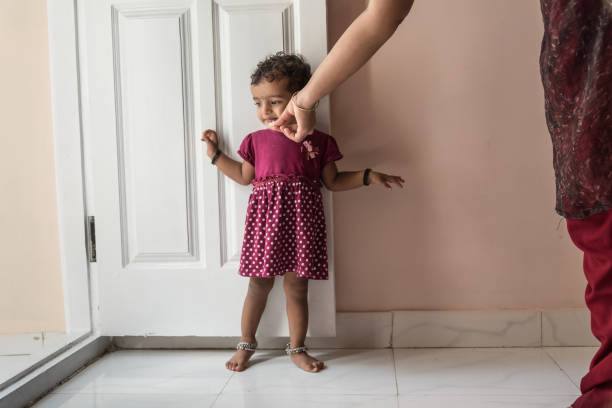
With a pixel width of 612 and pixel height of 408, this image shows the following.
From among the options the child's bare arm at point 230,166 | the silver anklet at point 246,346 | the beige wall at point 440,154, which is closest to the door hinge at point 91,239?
the beige wall at point 440,154

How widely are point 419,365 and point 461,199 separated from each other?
1.73 feet

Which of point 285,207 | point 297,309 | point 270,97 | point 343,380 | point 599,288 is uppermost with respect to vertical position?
point 270,97

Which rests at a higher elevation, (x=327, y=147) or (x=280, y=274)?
(x=327, y=147)

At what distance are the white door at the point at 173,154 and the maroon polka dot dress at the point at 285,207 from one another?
61 mm

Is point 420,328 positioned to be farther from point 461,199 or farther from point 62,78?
point 62,78

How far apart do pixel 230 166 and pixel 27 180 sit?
2.38 feet

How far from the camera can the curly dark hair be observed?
4.49 ft

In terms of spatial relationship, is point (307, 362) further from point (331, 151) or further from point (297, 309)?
point (331, 151)

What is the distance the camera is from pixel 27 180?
5.35ft

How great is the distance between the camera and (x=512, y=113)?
152 cm

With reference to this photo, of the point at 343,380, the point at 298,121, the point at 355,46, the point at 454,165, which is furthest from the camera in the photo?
the point at 454,165

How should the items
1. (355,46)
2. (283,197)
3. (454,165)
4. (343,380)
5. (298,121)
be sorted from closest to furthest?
(355,46) → (298,121) → (343,380) → (283,197) → (454,165)

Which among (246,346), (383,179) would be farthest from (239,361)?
(383,179)

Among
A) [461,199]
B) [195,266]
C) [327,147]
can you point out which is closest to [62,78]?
[195,266]
